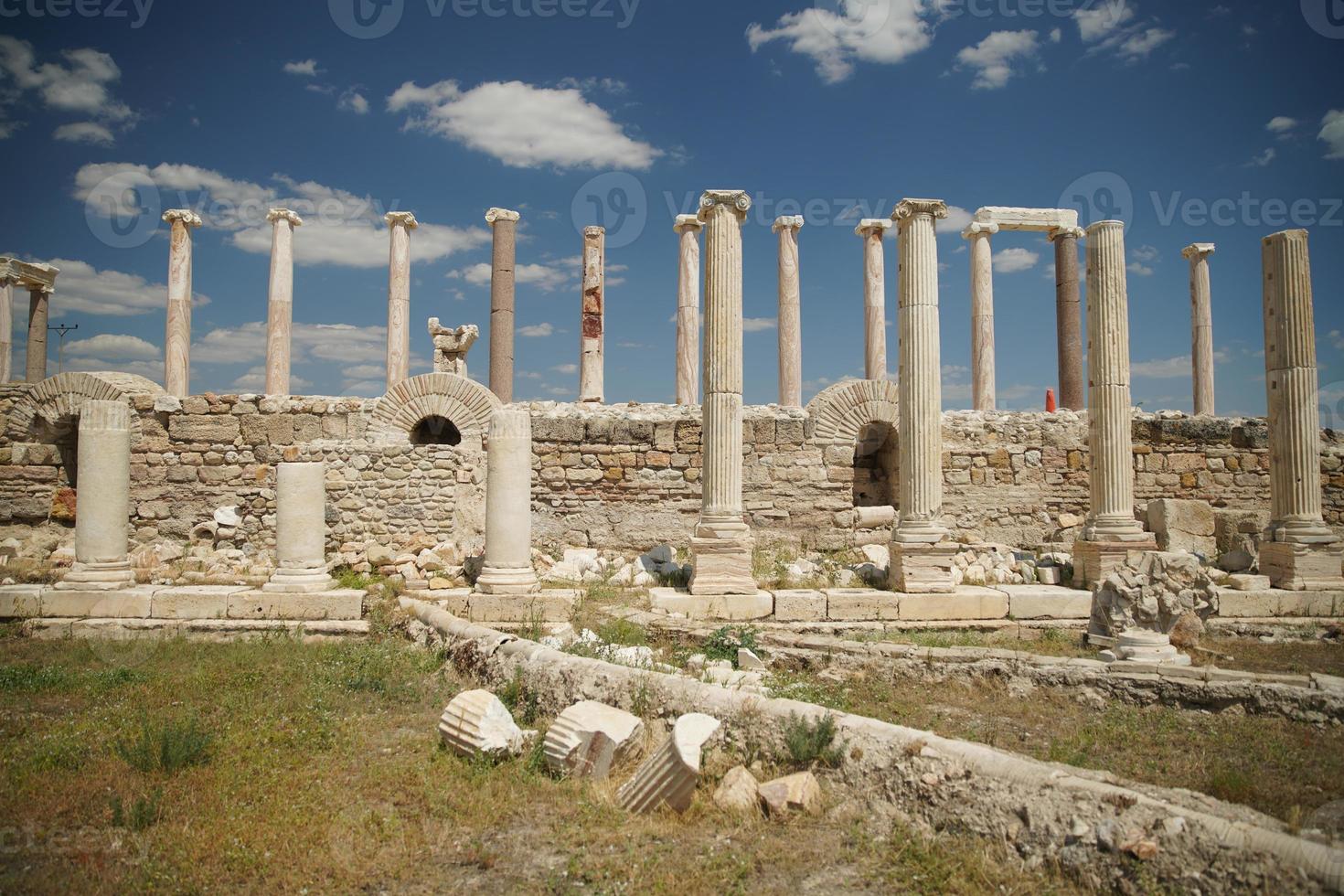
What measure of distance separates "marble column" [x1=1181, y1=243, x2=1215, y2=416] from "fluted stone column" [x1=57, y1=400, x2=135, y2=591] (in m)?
20.0

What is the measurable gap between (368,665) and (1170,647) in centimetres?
703

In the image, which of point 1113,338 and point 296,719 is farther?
point 1113,338

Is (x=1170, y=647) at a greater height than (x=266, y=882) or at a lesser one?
Answer: greater

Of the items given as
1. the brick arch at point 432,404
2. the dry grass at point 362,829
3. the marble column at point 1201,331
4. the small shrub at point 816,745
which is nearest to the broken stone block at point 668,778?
the dry grass at point 362,829

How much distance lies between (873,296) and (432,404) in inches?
381

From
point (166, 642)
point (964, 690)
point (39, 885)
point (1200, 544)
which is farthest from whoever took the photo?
point (1200, 544)

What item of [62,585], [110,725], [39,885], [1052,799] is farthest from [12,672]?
[1052,799]

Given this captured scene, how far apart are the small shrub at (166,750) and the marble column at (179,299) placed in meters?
12.5

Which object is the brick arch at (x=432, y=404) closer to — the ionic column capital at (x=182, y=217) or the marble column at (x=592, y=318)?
the marble column at (x=592, y=318)

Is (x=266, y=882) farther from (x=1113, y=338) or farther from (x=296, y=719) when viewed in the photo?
(x=1113, y=338)

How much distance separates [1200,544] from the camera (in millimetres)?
11320

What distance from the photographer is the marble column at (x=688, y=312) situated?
16047mm

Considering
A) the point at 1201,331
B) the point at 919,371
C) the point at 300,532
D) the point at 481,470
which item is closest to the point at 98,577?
the point at 300,532

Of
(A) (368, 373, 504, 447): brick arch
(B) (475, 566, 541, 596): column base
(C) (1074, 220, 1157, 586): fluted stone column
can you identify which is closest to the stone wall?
(A) (368, 373, 504, 447): brick arch
